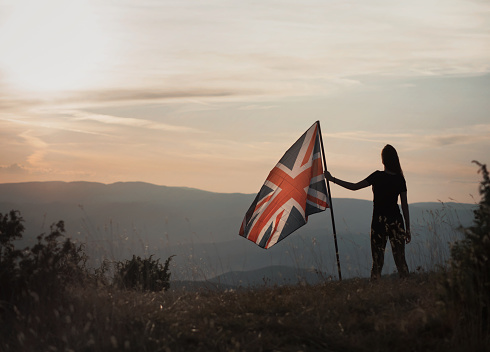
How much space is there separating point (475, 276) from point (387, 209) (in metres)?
3.22

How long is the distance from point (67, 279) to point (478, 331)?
19.3 ft

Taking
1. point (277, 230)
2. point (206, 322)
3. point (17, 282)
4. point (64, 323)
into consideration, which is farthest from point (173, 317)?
point (277, 230)

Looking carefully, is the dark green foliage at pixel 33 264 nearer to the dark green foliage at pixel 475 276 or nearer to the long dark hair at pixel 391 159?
the dark green foliage at pixel 475 276

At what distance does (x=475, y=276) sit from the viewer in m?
6.62

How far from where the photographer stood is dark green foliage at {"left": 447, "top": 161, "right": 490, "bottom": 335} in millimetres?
6441

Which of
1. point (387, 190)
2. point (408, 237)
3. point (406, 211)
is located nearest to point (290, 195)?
point (387, 190)

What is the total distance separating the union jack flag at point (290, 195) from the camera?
10.2m

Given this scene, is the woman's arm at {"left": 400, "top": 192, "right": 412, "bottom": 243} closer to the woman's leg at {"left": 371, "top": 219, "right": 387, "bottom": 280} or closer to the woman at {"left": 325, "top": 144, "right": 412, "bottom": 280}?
the woman at {"left": 325, "top": 144, "right": 412, "bottom": 280}

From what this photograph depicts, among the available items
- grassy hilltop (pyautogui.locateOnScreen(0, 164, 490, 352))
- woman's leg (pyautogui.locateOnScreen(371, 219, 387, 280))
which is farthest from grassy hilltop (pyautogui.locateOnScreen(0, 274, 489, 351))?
woman's leg (pyautogui.locateOnScreen(371, 219, 387, 280))

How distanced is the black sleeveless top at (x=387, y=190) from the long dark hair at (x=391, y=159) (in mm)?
108

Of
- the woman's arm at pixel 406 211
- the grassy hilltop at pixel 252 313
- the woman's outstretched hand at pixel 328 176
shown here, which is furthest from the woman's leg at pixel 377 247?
the woman's outstretched hand at pixel 328 176

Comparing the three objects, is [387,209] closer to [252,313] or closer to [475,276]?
[475,276]

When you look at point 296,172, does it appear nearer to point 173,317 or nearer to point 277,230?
point 277,230

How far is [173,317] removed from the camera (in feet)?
24.5
